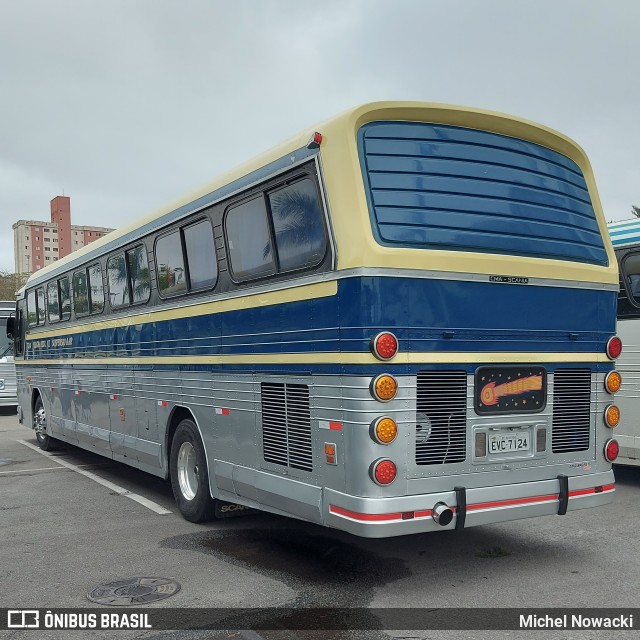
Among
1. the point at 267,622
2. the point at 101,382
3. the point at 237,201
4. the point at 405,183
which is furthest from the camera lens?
the point at 101,382

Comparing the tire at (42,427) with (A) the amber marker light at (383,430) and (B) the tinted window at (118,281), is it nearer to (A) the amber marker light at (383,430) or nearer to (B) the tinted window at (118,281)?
(B) the tinted window at (118,281)

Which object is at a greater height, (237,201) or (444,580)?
(237,201)

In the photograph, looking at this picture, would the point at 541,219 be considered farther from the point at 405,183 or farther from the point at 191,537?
the point at 191,537

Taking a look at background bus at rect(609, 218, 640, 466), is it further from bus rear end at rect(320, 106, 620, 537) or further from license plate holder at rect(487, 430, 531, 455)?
license plate holder at rect(487, 430, 531, 455)

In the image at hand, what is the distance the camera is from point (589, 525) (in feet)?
24.0

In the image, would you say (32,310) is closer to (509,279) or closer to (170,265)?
(170,265)

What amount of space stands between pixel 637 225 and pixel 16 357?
11979mm

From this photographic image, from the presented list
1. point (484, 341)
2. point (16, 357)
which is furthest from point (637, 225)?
point (16, 357)

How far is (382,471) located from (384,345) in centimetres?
84

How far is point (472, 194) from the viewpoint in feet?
19.0

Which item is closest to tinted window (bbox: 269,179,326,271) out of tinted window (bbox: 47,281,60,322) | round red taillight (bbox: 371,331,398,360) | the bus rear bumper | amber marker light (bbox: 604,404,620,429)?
round red taillight (bbox: 371,331,398,360)

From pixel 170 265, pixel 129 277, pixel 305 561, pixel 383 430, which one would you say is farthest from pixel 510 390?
pixel 129 277

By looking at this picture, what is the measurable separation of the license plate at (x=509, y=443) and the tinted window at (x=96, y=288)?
6.41 meters

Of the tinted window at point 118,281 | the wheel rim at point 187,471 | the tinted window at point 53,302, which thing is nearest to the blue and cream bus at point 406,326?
the wheel rim at point 187,471
